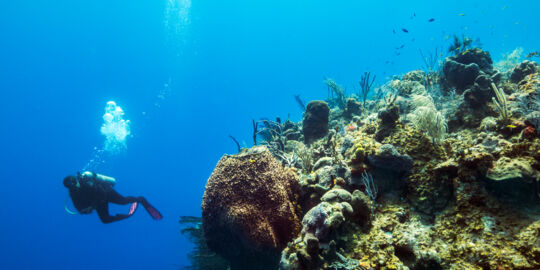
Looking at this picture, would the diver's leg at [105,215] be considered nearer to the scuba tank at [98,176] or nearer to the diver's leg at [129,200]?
the diver's leg at [129,200]

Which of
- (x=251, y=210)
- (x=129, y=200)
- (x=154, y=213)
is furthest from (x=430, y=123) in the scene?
(x=129, y=200)

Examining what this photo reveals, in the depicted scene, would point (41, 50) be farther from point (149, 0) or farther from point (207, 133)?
point (207, 133)

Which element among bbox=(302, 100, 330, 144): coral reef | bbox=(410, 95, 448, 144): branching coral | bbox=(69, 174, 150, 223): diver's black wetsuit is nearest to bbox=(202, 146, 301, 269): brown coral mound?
bbox=(410, 95, 448, 144): branching coral

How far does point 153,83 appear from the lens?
120000mm

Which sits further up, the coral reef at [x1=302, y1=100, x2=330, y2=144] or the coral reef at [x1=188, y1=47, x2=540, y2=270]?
the coral reef at [x1=302, y1=100, x2=330, y2=144]

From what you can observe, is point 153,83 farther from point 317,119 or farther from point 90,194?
point 317,119

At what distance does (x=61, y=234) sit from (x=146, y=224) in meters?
36.1

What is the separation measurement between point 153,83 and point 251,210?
131731 millimetres

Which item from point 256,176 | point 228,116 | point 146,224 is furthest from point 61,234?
point 256,176

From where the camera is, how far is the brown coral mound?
4055 millimetres

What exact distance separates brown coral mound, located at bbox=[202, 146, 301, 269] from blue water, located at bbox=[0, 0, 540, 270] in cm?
6145

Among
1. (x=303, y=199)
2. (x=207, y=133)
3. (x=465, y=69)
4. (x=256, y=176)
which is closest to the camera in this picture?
(x=256, y=176)

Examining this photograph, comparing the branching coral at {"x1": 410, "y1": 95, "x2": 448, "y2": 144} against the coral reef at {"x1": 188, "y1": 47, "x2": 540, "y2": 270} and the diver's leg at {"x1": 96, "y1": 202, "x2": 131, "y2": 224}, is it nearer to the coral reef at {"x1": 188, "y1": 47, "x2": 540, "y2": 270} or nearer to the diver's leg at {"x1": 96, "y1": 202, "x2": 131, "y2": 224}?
the coral reef at {"x1": 188, "y1": 47, "x2": 540, "y2": 270}

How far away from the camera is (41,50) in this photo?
91.3 metres
